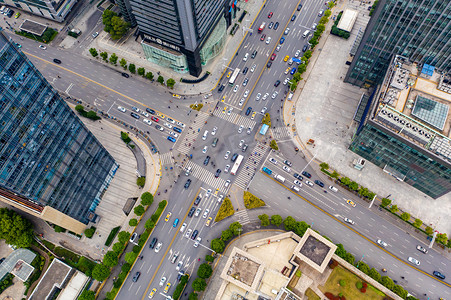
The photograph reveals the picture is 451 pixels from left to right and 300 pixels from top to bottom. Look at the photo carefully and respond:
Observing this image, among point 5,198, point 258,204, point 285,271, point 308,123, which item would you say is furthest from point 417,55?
point 5,198

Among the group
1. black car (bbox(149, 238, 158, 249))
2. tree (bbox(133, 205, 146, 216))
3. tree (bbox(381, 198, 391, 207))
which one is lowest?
black car (bbox(149, 238, 158, 249))

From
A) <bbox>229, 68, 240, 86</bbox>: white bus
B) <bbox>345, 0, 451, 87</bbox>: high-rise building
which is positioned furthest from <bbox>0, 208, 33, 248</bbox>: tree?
<bbox>345, 0, 451, 87</bbox>: high-rise building

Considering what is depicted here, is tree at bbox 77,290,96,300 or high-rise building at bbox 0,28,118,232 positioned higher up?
high-rise building at bbox 0,28,118,232

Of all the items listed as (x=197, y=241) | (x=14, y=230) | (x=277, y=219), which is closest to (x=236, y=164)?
(x=277, y=219)

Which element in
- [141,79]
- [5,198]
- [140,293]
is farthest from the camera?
[141,79]

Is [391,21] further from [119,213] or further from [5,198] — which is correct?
[5,198]

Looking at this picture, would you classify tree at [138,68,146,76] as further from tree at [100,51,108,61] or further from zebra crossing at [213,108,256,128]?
zebra crossing at [213,108,256,128]
